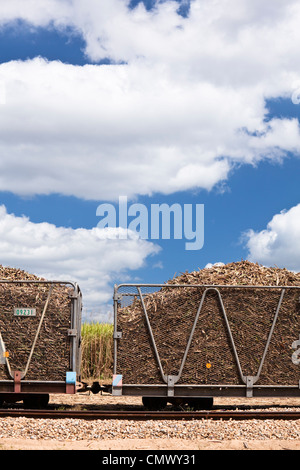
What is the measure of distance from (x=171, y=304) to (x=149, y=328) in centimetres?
65

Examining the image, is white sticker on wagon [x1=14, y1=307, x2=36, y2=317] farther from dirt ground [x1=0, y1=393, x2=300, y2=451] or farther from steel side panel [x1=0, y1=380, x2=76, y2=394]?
dirt ground [x1=0, y1=393, x2=300, y2=451]

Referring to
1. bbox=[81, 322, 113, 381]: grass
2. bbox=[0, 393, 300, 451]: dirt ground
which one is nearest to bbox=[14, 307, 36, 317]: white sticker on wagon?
bbox=[0, 393, 300, 451]: dirt ground

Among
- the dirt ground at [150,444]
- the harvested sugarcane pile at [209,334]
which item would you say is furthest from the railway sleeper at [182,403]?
the dirt ground at [150,444]

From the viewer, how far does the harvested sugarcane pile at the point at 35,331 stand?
11.1m

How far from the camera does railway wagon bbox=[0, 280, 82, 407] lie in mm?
11062

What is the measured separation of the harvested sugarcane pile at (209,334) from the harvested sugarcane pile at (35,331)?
1152mm

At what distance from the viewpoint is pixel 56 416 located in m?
10.4

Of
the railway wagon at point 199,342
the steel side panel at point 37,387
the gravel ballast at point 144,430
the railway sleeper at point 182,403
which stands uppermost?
the railway wagon at point 199,342

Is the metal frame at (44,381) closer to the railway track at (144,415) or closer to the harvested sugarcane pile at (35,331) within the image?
the harvested sugarcane pile at (35,331)

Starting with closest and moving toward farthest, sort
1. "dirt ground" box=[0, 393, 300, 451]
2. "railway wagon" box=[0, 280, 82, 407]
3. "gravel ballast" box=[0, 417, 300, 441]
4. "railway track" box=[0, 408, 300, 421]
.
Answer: "dirt ground" box=[0, 393, 300, 451] < "gravel ballast" box=[0, 417, 300, 441] < "railway track" box=[0, 408, 300, 421] < "railway wagon" box=[0, 280, 82, 407]

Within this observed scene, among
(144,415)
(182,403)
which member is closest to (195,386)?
(182,403)

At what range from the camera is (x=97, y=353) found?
18422 millimetres
